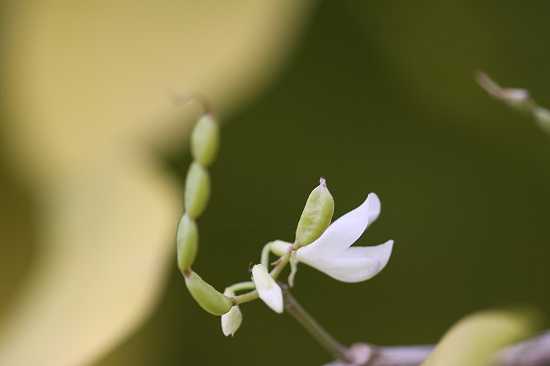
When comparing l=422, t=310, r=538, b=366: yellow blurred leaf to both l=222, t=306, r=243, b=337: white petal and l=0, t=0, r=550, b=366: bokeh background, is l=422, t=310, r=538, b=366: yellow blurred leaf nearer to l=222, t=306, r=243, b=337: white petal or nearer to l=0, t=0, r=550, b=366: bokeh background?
l=222, t=306, r=243, b=337: white petal

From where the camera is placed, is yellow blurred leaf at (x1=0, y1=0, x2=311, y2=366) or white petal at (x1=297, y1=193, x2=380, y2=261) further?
yellow blurred leaf at (x1=0, y1=0, x2=311, y2=366)

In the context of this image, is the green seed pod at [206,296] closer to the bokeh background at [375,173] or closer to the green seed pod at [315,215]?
the green seed pod at [315,215]

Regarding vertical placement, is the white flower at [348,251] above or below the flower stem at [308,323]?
above

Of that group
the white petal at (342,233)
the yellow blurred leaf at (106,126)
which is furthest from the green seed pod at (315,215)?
the yellow blurred leaf at (106,126)

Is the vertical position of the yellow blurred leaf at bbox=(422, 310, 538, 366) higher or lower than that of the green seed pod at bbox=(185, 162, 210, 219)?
lower

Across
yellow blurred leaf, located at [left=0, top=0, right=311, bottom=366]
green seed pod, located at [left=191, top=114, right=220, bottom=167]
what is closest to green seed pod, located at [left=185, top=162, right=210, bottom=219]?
green seed pod, located at [left=191, top=114, right=220, bottom=167]

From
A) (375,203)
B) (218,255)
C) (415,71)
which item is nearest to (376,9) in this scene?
(415,71)

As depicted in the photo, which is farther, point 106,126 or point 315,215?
point 106,126

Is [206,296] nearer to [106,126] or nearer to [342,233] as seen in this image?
[342,233]

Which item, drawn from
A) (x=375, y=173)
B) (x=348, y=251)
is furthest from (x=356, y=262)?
(x=375, y=173)
